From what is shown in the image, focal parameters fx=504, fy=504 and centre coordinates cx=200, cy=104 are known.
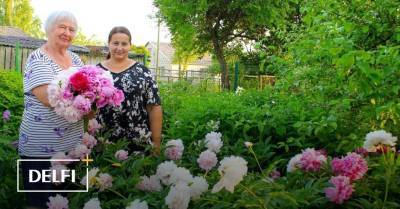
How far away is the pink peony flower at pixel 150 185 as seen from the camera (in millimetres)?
1790

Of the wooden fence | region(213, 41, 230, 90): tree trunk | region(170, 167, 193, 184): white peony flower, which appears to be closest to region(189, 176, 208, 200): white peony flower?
region(170, 167, 193, 184): white peony flower

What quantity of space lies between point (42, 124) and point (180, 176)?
3.23 feet

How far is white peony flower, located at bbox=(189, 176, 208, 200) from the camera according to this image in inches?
59.3

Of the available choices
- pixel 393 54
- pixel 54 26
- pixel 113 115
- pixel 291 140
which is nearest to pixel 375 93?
pixel 393 54

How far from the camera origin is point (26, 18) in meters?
43.9

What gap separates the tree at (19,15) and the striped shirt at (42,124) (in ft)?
140

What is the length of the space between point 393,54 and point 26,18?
4517 cm

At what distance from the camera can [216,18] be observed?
68.4 ft

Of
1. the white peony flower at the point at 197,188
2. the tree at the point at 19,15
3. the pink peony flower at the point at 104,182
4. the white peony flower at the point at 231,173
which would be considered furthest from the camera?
the tree at the point at 19,15

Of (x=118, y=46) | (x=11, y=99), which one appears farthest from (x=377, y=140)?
(x=11, y=99)

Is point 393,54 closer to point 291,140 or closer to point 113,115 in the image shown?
point 291,140

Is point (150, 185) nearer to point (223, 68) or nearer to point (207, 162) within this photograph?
point (207, 162)

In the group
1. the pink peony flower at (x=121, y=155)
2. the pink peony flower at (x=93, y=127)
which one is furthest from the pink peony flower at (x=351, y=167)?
the pink peony flower at (x=93, y=127)

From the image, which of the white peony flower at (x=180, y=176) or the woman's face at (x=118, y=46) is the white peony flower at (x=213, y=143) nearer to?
the white peony flower at (x=180, y=176)
